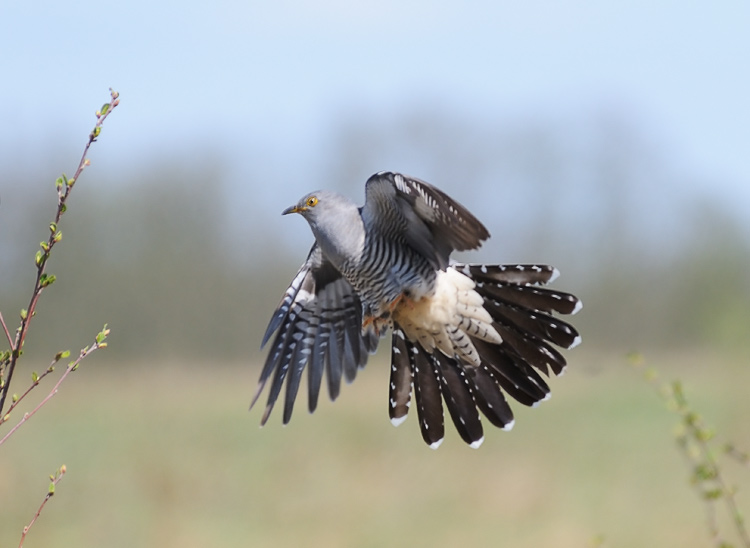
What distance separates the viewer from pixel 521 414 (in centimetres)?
1386

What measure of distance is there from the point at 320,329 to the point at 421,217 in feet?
3.26

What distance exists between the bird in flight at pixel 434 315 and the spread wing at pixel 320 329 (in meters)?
0.01

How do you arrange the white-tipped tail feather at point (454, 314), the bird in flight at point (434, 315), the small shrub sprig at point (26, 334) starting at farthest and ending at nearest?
the white-tipped tail feather at point (454, 314) → the bird in flight at point (434, 315) → the small shrub sprig at point (26, 334)

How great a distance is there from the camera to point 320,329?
13.2 ft

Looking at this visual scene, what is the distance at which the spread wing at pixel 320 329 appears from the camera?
391cm

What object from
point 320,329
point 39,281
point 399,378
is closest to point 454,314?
point 399,378

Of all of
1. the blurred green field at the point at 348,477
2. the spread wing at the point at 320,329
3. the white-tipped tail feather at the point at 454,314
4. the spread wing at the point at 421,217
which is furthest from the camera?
the blurred green field at the point at 348,477

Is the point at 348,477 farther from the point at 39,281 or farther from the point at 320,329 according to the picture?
the point at 39,281

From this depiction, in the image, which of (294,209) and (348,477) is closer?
(294,209)

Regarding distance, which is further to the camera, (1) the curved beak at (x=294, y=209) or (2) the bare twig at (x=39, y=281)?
(1) the curved beak at (x=294, y=209)

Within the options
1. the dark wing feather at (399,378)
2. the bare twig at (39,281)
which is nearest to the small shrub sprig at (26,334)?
the bare twig at (39,281)

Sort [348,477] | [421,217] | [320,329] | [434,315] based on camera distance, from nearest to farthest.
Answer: [421,217]
[434,315]
[320,329]
[348,477]

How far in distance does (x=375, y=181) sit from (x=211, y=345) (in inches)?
723

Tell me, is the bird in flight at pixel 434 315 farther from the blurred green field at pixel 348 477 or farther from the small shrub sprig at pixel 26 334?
the blurred green field at pixel 348 477
